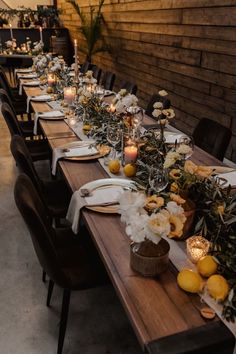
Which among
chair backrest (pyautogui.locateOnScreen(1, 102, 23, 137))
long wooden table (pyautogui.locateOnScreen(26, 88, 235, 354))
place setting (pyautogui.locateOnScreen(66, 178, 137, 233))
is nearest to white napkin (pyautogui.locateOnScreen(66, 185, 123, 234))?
place setting (pyautogui.locateOnScreen(66, 178, 137, 233))

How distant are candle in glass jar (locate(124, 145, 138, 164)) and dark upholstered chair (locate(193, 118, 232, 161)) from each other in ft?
2.42

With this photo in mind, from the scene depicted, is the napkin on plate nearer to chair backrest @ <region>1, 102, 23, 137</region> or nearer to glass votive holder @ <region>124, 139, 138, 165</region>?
chair backrest @ <region>1, 102, 23, 137</region>

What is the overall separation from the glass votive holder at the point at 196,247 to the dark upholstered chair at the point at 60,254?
53cm

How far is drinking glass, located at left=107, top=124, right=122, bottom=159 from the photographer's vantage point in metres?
2.02

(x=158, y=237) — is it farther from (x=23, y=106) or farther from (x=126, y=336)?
(x=23, y=106)

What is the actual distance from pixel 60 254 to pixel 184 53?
293cm

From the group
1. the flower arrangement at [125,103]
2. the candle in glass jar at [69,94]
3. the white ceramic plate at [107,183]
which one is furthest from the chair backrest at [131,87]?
the white ceramic plate at [107,183]

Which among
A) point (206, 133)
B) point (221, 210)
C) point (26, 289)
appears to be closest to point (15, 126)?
point (26, 289)

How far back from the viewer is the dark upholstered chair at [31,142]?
2.53m

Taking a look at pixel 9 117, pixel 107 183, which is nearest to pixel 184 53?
pixel 9 117

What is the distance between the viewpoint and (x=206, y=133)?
2504 millimetres

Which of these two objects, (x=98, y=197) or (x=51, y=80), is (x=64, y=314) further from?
(x=51, y=80)

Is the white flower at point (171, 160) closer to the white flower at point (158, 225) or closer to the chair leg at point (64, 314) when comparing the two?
the white flower at point (158, 225)

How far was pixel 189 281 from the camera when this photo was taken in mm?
1045
